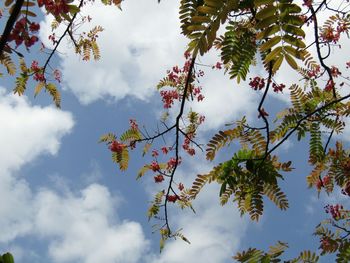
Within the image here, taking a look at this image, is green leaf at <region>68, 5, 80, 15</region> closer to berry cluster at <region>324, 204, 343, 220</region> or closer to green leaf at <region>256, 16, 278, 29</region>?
green leaf at <region>256, 16, 278, 29</region>

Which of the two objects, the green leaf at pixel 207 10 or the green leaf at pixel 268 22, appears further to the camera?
the green leaf at pixel 268 22

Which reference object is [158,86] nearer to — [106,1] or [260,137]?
[106,1]

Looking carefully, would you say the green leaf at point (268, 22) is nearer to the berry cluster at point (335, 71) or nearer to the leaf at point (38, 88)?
the leaf at point (38, 88)

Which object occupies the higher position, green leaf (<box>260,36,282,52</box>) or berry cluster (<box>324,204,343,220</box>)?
berry cluster (<box>324,204,343,220</box>)

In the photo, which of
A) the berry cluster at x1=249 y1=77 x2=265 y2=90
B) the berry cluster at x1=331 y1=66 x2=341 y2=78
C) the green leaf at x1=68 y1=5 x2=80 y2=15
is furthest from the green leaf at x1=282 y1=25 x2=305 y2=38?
the berry cluster at x1=331 y1=66 x2=341 y2=78

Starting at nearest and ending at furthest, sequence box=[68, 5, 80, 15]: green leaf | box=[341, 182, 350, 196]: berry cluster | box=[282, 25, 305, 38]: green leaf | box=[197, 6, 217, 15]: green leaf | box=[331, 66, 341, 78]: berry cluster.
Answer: box=[197, 6, 217, 15]: green leaf, box=[282, 25, 305, 38]: green leaf, box=[68, 5, 80, 15]: green leaf, box=[341, 182, 350, 196]: berry cluster, box=[331, 66, 341, 78]: berry cluster

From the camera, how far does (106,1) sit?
193 inches

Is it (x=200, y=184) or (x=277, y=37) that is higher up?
(x=200, y=184)

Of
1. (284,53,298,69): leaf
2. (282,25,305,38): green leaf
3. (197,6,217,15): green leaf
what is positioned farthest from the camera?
(282,25,305,38): green leaf

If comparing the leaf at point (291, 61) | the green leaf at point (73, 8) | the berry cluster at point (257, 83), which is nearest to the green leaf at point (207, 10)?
the leaf at point (291, 61)

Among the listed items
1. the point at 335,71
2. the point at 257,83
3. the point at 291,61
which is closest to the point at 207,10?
the point at 291,61

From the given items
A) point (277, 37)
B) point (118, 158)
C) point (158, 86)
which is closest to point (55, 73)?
point (158, 86)

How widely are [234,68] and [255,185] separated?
94 centimetres

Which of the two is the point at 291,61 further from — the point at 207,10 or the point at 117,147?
the point at 117,147
